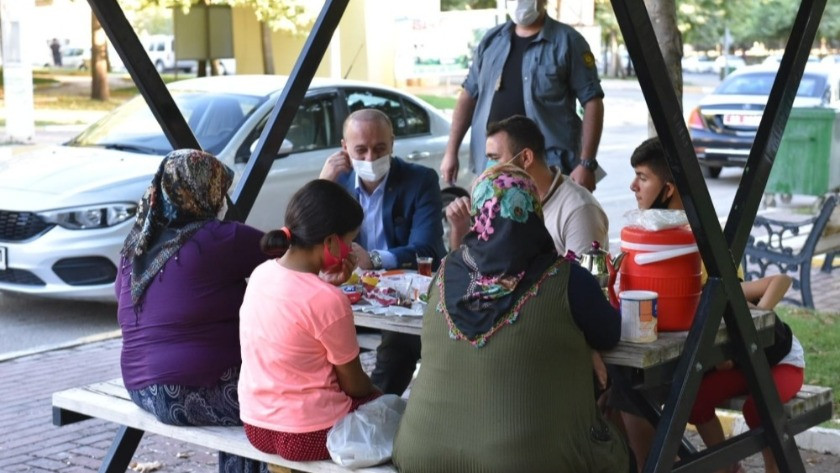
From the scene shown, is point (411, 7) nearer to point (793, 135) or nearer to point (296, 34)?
point (296, 34)

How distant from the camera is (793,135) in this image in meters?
13.9

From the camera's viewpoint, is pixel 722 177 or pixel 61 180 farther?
pixel 722 177

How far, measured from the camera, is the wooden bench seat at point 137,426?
388 centimetres

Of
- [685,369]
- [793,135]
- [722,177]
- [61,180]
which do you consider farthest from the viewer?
[722,177]

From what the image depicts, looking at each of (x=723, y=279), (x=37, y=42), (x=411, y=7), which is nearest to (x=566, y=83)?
(x=723, y=279)

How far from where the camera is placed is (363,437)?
378cm

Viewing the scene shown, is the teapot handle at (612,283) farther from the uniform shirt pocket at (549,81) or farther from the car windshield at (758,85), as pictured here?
the car windshield at (758,85)

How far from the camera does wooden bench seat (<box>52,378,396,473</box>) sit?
12.7ft

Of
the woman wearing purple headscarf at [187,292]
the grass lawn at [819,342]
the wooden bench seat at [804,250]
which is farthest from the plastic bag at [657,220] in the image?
the wooden bench seat at [804,250]

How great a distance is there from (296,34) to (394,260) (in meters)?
27.0

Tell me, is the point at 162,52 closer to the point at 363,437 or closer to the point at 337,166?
the point at 337,166

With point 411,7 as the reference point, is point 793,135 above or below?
below

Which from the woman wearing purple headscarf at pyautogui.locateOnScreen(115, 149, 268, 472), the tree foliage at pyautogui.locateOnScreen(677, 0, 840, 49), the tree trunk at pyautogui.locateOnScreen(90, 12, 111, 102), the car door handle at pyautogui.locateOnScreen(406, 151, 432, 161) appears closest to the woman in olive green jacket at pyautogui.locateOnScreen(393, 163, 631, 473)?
the woman wearing purple headscarf at pyautogui.locateOnScreen(115, 149, 268, 472)

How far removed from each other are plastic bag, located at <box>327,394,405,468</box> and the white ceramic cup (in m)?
0.78
